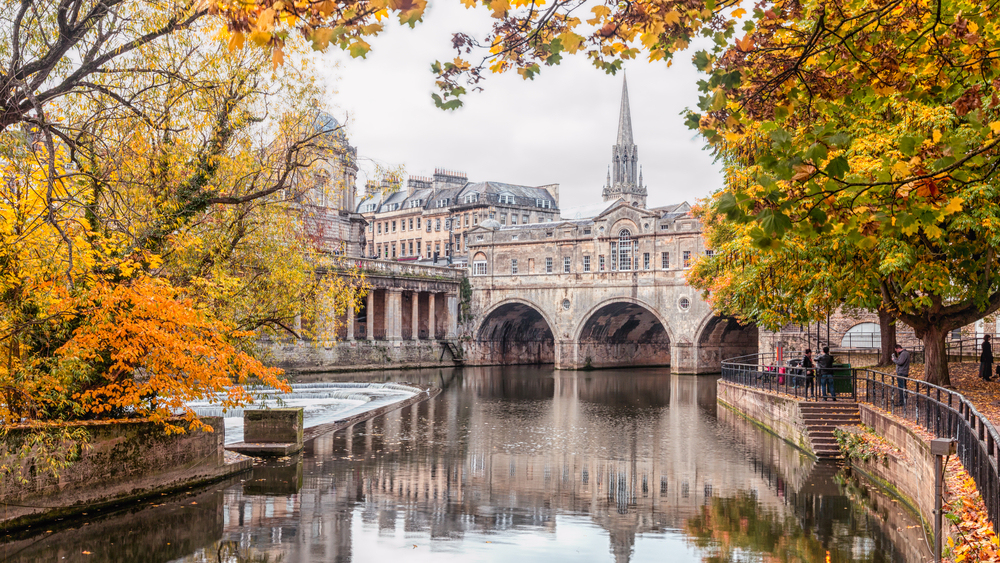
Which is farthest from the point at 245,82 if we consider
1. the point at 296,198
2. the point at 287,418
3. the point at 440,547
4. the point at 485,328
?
the point at 485,328

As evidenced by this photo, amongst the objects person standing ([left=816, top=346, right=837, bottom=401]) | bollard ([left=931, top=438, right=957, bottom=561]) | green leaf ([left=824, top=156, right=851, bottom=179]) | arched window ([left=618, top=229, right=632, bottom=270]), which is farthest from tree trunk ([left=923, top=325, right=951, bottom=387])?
arched window ([left=618, top=229, right=632, bottom=270])

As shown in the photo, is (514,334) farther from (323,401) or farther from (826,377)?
(826,377)

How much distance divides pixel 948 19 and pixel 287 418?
14.4 metres

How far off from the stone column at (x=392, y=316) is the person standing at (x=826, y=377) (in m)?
36.6

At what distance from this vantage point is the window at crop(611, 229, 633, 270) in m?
52.7

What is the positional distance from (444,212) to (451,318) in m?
29.7

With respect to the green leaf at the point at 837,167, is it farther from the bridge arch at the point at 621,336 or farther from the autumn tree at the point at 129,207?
the bridge arch at the point at 621,336

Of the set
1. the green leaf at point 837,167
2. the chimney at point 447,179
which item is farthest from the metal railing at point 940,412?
the chimney at point 447,179

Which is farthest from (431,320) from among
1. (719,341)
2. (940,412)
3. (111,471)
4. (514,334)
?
(940,412)

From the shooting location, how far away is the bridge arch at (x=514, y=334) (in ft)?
194

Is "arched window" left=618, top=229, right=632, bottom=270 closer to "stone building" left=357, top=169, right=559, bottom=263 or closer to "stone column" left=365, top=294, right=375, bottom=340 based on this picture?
"stone column" left=365, top=294, right=375, bottom=340

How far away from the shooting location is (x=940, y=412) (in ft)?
42.3

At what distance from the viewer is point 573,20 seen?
6.90 meters

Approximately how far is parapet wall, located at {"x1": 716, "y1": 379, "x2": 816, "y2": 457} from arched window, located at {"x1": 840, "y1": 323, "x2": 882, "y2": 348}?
12.0 metres
